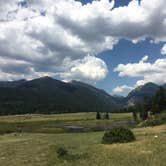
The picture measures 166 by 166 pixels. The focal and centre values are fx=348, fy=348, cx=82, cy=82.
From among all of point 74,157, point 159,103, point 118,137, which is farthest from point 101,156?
point 159,103

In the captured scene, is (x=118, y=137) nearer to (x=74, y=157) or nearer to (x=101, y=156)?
(x=101, y=156)

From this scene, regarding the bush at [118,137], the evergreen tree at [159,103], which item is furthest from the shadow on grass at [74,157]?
the evergreen tree at [159,103]

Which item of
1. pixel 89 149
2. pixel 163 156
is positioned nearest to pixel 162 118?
pixel 89 149

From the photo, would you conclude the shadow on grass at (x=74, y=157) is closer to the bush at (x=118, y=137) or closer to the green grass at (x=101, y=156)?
the green grass at (x=101, y=156)

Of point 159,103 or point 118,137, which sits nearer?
point 118,137

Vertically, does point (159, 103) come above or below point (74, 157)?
above

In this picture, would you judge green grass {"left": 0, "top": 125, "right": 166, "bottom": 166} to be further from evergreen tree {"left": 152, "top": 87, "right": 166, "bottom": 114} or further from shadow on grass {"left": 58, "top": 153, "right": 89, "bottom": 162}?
evergreen tree {"left": 152, "top": 87, "right": 166, "bottom": 114}

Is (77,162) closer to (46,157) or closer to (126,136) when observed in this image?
(46,157)

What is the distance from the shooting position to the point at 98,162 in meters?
28.7

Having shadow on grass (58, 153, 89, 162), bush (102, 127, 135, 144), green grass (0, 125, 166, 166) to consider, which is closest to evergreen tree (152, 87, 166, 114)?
bush (102, 127, 135, 144)

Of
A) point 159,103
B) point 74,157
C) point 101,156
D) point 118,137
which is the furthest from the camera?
point 159,103

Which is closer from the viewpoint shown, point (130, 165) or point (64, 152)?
point (130, 165)

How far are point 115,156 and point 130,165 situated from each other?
14.8ft

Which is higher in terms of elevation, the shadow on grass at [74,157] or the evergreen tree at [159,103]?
the evergreen tree at [159,103]
